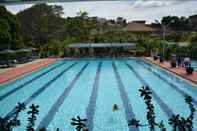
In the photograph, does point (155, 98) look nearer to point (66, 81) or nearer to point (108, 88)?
point (108, 88)

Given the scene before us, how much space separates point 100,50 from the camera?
113 ft

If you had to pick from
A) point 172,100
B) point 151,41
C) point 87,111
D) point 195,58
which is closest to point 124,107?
point 87,111

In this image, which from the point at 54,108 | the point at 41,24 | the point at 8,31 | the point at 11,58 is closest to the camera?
the point at 54,108

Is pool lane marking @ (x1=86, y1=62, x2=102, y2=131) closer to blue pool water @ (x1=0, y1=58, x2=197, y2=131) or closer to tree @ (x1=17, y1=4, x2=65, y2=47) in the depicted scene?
blue pool water @ (x1=0, y1=58, x2=197, y2=131)

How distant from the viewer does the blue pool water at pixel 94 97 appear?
8.70 metres

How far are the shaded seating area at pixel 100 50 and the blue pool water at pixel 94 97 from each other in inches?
604

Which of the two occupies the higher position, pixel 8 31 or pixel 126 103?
pixel 8 31

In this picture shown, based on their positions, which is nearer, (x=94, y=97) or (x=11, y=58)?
(x=94, y=97)

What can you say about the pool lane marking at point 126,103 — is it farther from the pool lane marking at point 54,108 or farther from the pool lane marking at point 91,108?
the pool lane marking at point 54,108

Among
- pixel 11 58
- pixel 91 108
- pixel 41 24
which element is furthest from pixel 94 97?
pixel 41 24

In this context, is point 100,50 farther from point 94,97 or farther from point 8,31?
point 94,97

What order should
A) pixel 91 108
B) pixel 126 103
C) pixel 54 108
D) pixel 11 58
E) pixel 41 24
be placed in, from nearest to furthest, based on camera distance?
pixel 91 108 < pixel 54 108 < pixel 126 103 < pixel 11 58 < pixel 41 24

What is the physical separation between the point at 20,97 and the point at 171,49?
19452mm

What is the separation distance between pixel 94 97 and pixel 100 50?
2268 centimetres
